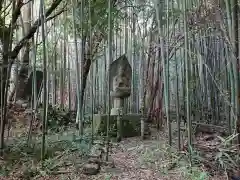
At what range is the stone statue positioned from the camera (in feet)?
21.3

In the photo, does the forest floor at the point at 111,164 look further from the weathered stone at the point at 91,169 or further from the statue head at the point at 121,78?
the statue head at the point at 121,78

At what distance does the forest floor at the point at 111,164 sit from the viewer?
3.57 metres

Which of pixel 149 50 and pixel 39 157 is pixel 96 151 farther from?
pixel 149 50

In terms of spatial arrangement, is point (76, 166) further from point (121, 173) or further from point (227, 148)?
point (227, 148)

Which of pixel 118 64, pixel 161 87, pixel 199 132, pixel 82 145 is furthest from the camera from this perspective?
pixel 161 87

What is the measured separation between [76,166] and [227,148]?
184cm

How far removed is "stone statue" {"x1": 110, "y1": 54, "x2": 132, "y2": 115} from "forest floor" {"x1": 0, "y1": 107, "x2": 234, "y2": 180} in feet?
5.78

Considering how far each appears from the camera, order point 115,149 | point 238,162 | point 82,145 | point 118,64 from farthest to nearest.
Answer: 1. point 118,64
2. point 115,149
3. point 82,145
4. point 238,162

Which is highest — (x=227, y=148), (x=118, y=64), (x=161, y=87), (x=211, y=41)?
(x=211, y=41)

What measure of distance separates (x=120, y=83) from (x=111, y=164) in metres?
2.88

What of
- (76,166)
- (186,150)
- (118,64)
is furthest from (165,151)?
(118,64)

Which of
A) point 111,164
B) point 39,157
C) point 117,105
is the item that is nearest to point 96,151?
point 111,164

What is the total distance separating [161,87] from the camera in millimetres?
7066

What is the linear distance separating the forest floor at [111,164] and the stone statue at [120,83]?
176 centimetres
